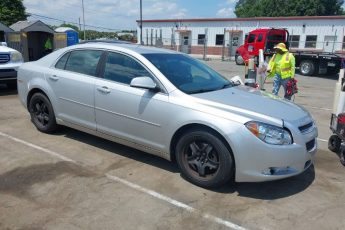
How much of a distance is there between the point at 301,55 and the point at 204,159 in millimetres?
17045

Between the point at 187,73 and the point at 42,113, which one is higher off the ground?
the point at 187,73

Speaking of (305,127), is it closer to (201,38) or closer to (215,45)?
(215,45)

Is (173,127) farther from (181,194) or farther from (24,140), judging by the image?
(24,140)

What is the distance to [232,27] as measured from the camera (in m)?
36.1

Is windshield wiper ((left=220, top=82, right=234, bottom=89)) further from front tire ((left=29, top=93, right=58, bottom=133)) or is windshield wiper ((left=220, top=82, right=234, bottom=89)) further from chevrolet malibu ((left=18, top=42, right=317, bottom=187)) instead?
front tire ((left=29, top=93, right=58, bottom=133))

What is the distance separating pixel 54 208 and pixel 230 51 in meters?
33.6

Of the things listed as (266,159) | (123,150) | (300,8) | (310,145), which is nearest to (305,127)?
(310,145)

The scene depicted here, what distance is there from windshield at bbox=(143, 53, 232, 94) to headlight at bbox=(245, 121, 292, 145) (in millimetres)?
977

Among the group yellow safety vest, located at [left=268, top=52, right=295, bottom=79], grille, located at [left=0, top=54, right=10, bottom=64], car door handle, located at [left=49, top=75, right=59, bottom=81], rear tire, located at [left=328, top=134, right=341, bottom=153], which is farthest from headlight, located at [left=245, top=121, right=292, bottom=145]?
grille, located at [left=0, top=54, right=10, bottom=64]

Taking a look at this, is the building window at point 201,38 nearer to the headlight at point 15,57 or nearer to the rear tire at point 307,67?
the rear tire at point 307,67

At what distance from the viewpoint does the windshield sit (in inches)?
183

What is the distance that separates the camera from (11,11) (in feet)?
137

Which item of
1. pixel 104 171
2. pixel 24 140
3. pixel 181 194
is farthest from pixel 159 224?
pixel 24 140

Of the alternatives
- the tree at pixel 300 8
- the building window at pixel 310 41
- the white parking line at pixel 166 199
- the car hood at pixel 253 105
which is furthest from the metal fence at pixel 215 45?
the white parking line at pixel 166 199
